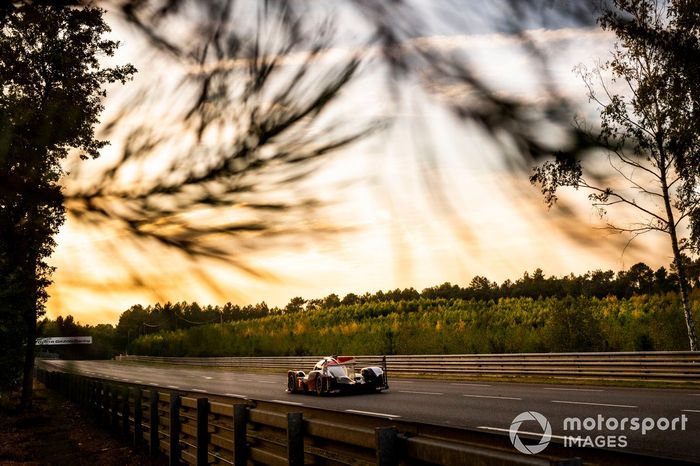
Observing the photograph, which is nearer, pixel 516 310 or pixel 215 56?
pixel 215 56

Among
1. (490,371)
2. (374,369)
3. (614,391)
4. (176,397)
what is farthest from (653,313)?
(176,397)

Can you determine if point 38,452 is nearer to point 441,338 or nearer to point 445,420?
point 445,420

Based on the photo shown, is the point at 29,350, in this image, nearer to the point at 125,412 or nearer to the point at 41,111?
Answer: the point at 125,412

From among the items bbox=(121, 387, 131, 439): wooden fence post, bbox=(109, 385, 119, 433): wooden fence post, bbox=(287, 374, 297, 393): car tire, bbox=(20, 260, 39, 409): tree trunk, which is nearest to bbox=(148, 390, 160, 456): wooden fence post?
bbox=(121, 387, 131, 439): wooden fence post

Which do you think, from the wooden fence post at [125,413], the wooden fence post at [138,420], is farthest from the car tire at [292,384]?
the wooden fence post at [138,420]

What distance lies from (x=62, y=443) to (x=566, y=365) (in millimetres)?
18073

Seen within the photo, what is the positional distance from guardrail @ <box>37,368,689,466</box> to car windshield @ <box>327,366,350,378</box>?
28.7 ft

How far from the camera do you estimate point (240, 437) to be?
698 centimetres

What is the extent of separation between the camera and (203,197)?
2.22m

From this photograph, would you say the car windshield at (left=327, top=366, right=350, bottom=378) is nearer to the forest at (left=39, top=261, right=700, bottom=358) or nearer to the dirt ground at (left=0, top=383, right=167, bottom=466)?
the forest at (left=39, top=261, right=700, bottom=358)

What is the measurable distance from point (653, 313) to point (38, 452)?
87.7 feet

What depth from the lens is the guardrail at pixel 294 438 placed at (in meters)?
3.04

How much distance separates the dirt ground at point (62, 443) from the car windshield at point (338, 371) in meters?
7.88

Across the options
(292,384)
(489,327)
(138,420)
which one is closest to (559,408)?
(138,420)
